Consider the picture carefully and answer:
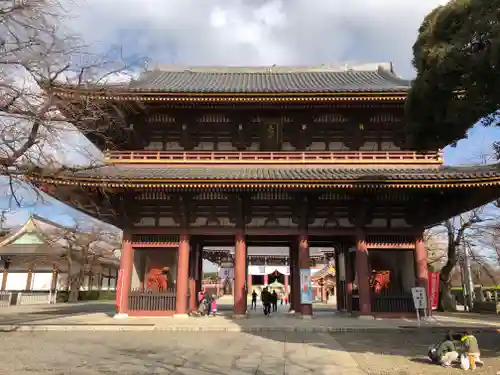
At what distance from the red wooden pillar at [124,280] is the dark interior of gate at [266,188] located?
6 cm

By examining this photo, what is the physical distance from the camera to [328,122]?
20.1m

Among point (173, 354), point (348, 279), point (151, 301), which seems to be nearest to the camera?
point (173, 354)

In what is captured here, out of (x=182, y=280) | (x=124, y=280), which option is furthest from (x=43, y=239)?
(x=182, y=280)

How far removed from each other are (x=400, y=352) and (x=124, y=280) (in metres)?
12.2

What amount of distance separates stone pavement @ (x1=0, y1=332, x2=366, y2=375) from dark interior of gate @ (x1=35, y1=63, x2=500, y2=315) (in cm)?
496

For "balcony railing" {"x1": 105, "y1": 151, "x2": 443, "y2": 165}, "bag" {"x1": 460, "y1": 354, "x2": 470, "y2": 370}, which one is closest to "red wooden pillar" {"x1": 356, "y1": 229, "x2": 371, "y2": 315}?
"balcony railing" {"x1": 105, "y1": 151, "x2": 443, "y2": 165}

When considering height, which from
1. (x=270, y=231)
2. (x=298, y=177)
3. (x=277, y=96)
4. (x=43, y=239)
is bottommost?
(x=270, y=231)

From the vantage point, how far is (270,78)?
2634 centimetres

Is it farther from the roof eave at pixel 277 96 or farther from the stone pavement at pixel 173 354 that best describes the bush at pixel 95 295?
the roof eave at pixel 277 96

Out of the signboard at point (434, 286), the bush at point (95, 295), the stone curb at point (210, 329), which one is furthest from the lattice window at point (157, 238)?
the bush at point (95, 295)

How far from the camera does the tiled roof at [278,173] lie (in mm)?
16047

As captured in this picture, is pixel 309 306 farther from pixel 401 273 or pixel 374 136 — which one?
pixel 374 136

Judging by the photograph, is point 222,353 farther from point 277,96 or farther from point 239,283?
point 277,96

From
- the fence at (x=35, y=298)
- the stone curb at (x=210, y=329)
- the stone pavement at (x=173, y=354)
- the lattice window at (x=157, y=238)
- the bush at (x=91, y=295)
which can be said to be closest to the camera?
the stone pavement at (x=173, y=354)
